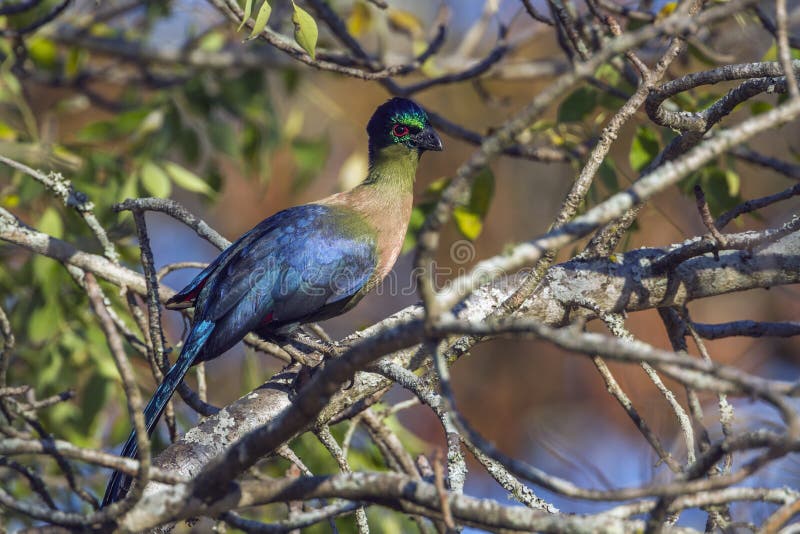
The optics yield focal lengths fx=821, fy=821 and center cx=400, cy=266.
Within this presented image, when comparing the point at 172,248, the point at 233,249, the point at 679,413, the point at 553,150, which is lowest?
the point at 679,413

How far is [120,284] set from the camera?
141 inches

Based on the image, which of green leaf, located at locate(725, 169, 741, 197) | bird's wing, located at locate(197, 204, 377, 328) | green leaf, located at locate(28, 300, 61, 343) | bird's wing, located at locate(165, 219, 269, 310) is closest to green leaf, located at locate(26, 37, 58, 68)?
green leaf, located at locate(28, 300, 61, 343)

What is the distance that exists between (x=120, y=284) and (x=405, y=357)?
1.32 meters

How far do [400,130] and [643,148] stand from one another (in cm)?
145

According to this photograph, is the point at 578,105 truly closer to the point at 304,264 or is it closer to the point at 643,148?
the point at 643,148

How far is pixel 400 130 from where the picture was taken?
477cm

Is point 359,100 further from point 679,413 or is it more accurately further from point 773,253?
point 679,413

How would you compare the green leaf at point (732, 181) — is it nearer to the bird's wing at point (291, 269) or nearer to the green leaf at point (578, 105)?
the green leaf at point (578, 105)

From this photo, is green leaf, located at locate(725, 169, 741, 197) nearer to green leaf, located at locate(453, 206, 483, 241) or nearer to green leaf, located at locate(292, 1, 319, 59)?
green leaf, located at locate(453, 206, 483, 241)

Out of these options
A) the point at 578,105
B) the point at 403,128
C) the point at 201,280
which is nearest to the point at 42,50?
the point at 201,280

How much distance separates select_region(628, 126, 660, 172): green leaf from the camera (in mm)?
3916

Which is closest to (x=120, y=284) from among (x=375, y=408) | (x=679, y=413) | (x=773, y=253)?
(x=375, y=408)

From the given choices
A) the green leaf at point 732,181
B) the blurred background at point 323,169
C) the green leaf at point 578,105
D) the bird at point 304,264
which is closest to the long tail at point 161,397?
the bird at point 304,264

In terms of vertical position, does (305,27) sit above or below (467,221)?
below
